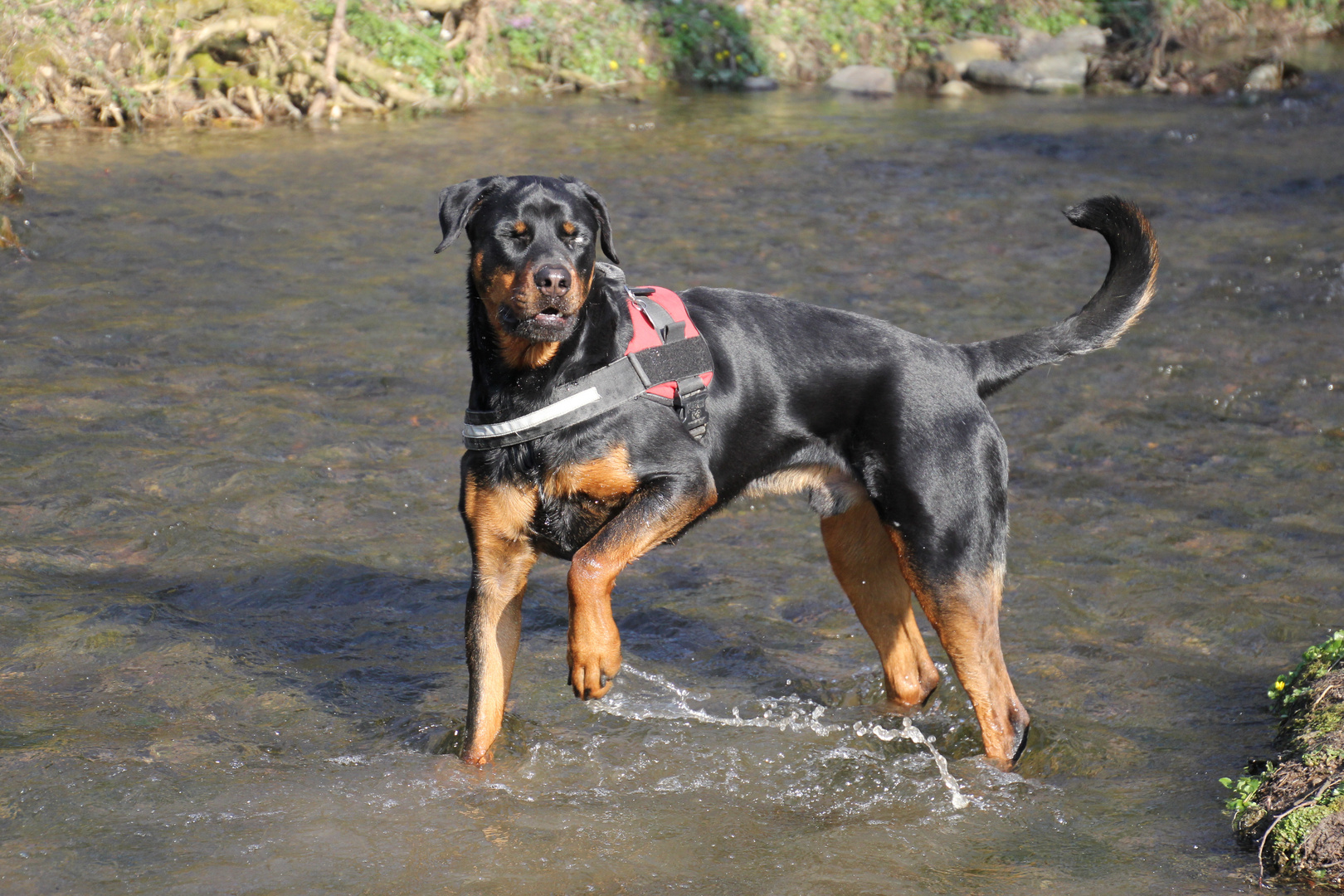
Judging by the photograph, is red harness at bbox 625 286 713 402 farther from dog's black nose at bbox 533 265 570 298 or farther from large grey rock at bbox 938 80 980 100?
large grey rock at bbox 938 80 980 100

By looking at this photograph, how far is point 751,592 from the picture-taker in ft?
17.9

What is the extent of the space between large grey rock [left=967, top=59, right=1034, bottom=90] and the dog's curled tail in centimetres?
1366

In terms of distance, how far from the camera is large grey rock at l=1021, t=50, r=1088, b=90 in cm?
1708

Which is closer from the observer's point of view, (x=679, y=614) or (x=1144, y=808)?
(x=1144, y=808)

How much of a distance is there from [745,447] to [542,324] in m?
0.88

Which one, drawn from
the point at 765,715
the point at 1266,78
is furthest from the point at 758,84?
the point at 765,715

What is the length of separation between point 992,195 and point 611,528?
9055 mm

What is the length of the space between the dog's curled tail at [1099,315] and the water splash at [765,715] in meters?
1.22

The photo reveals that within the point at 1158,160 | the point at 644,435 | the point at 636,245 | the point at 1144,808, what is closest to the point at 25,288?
the point at 636,245

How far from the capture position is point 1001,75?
1719cm

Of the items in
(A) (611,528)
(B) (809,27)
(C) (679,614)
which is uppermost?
(B) (809,27)

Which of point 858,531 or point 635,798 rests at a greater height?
point 858,531

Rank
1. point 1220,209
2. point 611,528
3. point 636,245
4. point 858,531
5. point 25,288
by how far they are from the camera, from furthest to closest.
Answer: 1. point 1220,209
2. point 636,245
3. point 25,288
4. point 858,531
5. point 611,528

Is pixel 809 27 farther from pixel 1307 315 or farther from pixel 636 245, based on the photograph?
pixel 1307 315
